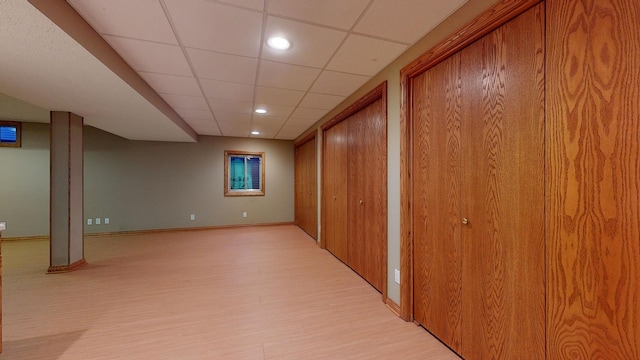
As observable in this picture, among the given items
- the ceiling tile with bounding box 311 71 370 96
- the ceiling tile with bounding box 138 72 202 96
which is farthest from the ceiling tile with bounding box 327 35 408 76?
the ceiling tile with bounding box 138 72 202 96

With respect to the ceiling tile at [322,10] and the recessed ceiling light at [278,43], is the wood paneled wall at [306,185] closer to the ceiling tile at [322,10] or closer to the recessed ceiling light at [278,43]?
the recessed ceiling light at [278,43]

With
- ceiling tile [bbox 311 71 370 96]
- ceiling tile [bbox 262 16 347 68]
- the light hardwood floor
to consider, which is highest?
ceiling tile [bbox 311 71 370 96]

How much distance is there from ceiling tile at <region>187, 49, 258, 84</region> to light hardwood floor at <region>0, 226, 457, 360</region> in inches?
91.2

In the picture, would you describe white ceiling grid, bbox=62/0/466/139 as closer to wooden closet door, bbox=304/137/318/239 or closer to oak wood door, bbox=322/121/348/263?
oak wood door, bbox=322/121/348/263

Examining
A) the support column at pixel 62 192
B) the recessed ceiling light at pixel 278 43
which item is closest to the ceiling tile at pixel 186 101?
the support column at pixel 62 192

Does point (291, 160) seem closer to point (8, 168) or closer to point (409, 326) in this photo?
point (409, 326)

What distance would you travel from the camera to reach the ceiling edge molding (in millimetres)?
1444

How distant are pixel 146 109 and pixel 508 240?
4.04 metres

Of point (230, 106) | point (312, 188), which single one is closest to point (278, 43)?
point (230, 106)

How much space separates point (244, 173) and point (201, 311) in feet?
14.9

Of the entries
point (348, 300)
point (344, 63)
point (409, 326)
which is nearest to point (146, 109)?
point (344, 63)

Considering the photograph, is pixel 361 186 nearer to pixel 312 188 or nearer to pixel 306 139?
pixel 312 188

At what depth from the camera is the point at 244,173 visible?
21.4 ft

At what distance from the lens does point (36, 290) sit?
2.71m
